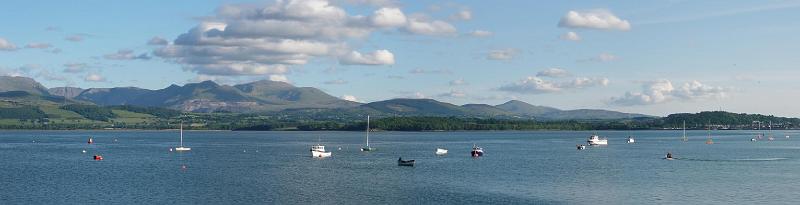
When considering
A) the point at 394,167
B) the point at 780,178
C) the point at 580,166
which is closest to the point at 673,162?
the point at 580,166

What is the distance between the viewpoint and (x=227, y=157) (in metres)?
155

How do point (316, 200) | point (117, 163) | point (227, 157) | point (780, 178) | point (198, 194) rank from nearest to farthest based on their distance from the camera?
point (316, 200)
point (198, 194)
point (780, 178)
point (117, 163)
point (227, 157)

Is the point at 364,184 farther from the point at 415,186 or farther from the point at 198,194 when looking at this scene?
the point at 198,194

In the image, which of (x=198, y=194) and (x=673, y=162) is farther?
(x=673, y=162)

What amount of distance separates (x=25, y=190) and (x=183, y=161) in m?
54.1

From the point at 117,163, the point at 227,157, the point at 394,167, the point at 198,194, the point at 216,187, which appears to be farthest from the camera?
the point at 227,157

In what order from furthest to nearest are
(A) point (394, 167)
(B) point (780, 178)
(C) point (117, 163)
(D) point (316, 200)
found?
(C) point (117, 163) < (A) point (394, 167) < (B) point (780, 178) < (D) point (316, 200)

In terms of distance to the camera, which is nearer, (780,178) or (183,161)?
(780,178)

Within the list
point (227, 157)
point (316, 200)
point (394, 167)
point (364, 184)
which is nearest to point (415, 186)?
point (364, 184)

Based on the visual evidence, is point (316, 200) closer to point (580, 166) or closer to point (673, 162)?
point (580, 166)

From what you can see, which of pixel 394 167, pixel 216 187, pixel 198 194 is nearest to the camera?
pixel 198 194

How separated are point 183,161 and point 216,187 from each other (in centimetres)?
5323

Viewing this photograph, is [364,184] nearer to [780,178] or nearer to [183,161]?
[780,178]

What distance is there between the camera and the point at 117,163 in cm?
13575
